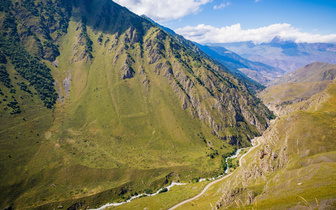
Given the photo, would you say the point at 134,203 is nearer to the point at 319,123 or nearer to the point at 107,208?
the point at 107,208

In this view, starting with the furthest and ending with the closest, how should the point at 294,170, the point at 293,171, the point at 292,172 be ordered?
the point at 294,170, the point at 293,171, the point at 292,172

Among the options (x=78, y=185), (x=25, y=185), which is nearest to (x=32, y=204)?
(x=25, y=185)

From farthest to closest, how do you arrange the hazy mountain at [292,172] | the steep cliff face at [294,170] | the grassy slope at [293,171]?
the grassy slope at [293,171]
the steep cliff face at [294,170]
the hazy mountain at [292,172]

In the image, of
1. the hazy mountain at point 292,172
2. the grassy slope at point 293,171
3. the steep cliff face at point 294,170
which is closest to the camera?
the hazy mountain at point 292,172

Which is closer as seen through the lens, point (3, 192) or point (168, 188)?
point (3, 192)

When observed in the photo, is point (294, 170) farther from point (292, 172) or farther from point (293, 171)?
point (292, 172)

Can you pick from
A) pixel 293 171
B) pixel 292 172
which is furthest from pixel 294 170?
pixel 292 172

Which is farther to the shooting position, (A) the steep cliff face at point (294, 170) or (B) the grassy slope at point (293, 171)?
(B) the grassy slope at point (293, 171)

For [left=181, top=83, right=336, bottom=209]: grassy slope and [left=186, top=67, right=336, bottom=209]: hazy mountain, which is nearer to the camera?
[left=186, top=67, right=336, bottom=209]: hazy mountain
